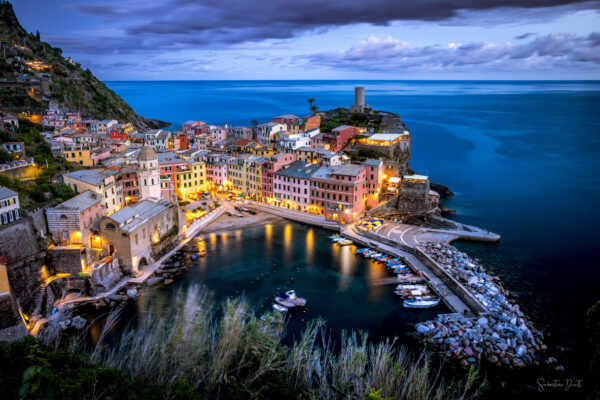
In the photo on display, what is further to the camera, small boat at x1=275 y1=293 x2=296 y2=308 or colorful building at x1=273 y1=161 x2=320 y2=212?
colorful building at x1=273 y1=161 x2=320 y2=212

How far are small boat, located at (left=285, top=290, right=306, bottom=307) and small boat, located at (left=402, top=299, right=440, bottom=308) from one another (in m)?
7.66

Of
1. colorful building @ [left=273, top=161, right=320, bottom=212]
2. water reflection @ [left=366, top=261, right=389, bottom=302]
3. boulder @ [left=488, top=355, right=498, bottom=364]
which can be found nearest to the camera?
boulder @ [left=488, top=355, right=498, bottom=364]

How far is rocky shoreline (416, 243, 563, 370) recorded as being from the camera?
74.9 feet

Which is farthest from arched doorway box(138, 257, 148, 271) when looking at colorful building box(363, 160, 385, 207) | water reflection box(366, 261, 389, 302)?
colorful building box(363, 160, 385, 207)

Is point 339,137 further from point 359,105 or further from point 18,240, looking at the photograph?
point 18,240

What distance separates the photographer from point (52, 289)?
28.2 metres

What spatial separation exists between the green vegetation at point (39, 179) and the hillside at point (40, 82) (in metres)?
25.1

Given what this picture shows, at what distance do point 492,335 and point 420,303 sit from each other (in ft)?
18.1

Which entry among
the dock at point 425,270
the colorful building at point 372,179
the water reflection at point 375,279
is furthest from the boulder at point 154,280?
the colorful building at point 372,179

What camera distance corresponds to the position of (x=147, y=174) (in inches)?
1529

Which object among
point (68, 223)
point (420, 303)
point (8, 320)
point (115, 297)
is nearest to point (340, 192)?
Answer: point (420, 303)

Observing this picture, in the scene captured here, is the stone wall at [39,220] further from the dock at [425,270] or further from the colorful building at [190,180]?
the dock at [425,270]

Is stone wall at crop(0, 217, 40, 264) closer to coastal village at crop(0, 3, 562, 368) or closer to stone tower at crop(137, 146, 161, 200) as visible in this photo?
coastal village at crop(0, 3, 562, 368)

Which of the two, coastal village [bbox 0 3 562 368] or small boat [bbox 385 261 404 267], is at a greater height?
coastal village [bbox 0 3 562 368]
